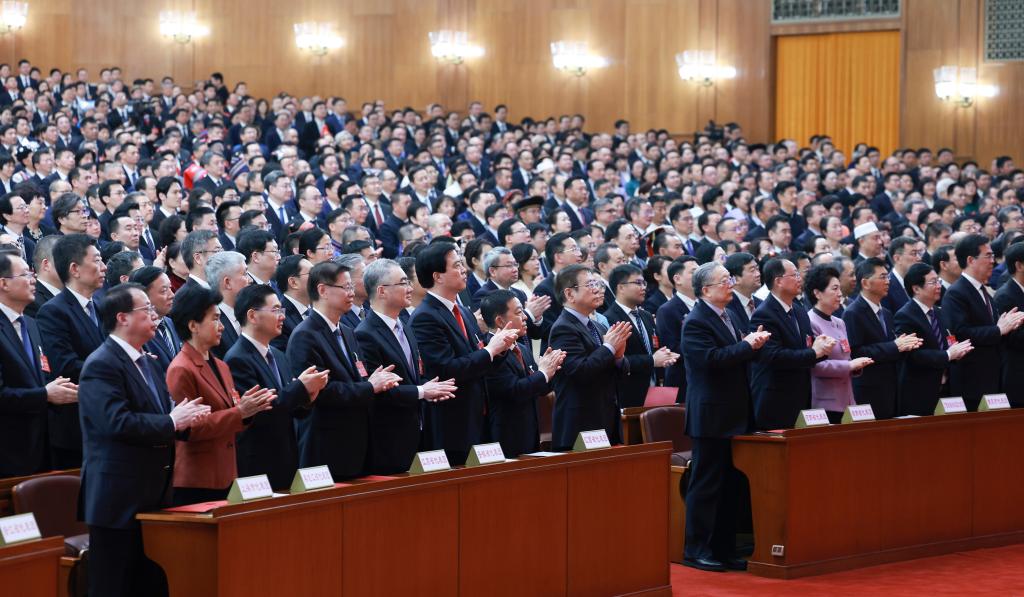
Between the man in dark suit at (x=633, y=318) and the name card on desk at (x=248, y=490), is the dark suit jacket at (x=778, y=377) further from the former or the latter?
the name card on desk at (x=248, y=490)

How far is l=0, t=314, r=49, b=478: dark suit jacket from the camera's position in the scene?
174 inches

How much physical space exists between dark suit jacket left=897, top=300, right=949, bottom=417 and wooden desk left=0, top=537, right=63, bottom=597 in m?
4.12

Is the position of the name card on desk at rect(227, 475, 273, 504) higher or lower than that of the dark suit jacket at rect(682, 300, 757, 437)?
lower

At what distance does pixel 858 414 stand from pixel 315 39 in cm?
1393

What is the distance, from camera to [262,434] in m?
4.32

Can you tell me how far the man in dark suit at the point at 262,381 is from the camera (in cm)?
427

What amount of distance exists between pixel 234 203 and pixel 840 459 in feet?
11.8

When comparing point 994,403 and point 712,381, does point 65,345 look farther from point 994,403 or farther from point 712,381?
point 994,403

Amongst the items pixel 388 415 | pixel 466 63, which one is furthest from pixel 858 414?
pixel 466 63

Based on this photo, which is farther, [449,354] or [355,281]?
[355,281]

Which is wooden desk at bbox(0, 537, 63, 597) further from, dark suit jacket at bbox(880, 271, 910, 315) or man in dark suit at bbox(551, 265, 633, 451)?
dark suit jacket at bbox(880, 271, 910, 315)

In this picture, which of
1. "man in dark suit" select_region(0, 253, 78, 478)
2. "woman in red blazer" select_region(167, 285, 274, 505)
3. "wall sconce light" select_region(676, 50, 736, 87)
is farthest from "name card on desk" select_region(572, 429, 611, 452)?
"wall sconce light" select_region(676, 50, 736, 87)

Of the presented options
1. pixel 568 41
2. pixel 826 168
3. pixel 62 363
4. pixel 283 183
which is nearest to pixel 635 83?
pixel 568 41

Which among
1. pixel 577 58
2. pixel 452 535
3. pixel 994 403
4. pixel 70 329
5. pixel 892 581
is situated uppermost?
pixel 577 58
